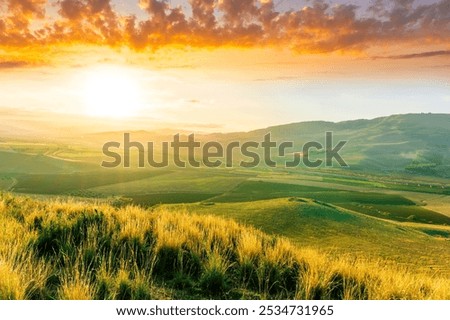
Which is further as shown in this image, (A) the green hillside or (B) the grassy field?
(A) the green hillside

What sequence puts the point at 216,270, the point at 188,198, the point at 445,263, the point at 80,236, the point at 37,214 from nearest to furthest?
the point at 216,270, the point at 80,236, the point at 37,214, the point at 445,263, the point at 188,198

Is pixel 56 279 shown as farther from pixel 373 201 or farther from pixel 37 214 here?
pixel 373 201

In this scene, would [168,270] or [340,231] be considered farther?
[340,231]

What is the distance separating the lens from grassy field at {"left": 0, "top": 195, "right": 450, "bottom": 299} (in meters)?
5.25

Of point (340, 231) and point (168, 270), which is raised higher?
point (168, 270)

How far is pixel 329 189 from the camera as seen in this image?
285ft

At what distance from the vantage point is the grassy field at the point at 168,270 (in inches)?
207

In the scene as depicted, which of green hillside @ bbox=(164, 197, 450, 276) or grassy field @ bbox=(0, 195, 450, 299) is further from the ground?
grassy field @ bbox=(0, 195, 450, 299)

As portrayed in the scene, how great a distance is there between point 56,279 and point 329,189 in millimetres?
85195

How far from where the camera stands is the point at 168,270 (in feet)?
21.5

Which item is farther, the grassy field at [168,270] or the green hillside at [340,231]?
the green hillside at [340,231]

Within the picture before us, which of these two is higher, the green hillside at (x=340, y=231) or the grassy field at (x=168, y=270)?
the grassy field at (x=168, y=270)
